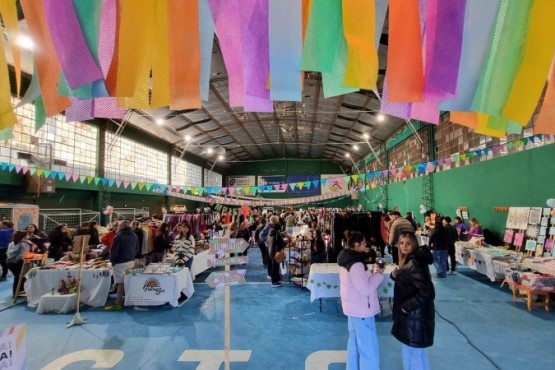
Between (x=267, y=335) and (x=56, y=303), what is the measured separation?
3654mm

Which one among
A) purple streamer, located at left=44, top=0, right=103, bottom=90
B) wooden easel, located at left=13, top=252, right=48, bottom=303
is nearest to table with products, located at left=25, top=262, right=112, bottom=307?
wooden easel, located at left=13, top=252, right=48, bottom=303

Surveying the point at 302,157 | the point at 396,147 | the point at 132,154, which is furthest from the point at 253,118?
the point at 302,157

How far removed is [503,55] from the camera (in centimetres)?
149

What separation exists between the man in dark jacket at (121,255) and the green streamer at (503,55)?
5.18m

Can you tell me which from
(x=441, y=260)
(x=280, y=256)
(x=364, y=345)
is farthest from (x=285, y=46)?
(x=441, y=260)

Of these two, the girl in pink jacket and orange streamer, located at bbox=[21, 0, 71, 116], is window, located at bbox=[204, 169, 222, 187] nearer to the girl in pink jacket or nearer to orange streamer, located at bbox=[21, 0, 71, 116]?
the girl in pink jacket

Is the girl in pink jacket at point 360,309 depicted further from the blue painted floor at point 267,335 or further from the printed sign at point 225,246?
the printed sign at point 225,246

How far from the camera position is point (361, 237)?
276 centimetres

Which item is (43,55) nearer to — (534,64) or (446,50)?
(446,50)

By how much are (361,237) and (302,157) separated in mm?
24814

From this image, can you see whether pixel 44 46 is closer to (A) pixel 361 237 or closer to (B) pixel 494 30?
(B) pixel 494 30

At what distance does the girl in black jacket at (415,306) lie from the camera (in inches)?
91.2

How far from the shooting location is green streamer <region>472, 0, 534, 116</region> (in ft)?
4.87

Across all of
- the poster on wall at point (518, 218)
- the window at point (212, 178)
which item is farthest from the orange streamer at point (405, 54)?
the window at point (212, 178)
